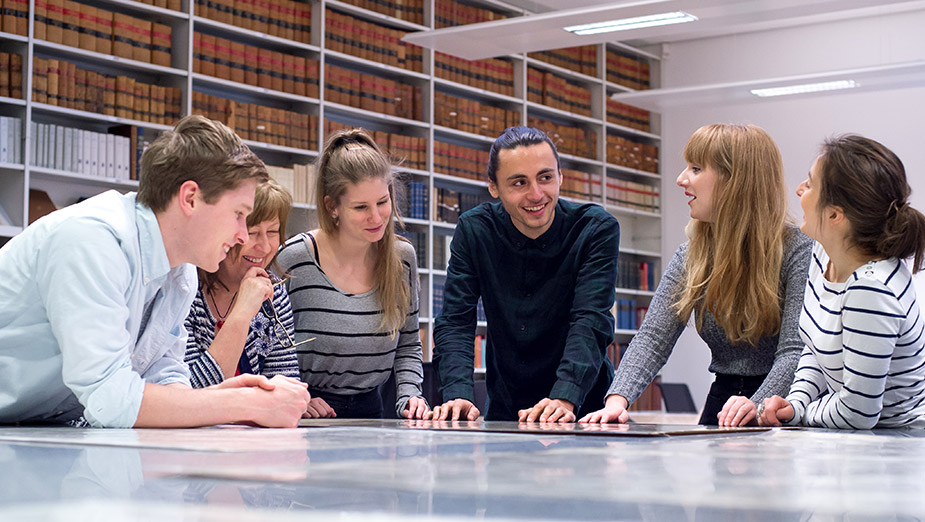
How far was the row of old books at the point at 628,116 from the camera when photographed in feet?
26.5

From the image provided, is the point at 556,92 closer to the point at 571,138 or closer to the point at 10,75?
the point at 571,138

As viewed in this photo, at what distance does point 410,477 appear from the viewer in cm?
72

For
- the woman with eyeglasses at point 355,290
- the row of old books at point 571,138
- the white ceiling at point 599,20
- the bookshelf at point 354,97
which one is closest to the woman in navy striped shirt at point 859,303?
the woman with eyeglasses at point 355,290

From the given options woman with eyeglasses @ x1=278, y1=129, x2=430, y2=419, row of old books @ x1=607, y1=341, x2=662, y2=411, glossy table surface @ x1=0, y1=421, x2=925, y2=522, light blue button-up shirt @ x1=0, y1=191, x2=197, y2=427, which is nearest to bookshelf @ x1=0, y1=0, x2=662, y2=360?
row of old books @ x1=607, y1=341, x2=662, y2=411

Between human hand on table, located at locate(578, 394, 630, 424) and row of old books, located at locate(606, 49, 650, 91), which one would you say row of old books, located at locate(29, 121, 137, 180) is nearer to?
human hand on table, located at locate(578, 394, 630, 424)

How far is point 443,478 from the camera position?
28.5 inches

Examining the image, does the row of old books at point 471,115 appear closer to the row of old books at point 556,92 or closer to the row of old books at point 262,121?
the row of old books at point 556,92

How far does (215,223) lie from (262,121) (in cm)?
417

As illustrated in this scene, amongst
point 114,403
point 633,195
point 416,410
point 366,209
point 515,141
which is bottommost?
point 416,410

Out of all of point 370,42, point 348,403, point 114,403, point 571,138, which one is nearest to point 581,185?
point 571,138

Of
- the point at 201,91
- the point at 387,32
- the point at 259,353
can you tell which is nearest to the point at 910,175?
the point at 387,32

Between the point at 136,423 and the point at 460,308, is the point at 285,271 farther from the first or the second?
the point at 136,423

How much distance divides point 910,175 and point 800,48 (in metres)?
1.43

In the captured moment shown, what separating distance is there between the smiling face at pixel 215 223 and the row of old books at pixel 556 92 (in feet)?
19.6
